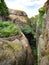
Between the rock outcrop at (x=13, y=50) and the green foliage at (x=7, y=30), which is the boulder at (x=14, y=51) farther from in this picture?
the green foliage at (x=7, y=30)

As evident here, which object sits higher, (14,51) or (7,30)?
(7,30)

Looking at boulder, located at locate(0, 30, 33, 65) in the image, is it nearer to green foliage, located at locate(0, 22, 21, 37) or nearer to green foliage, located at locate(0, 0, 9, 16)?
green foliage, located at locate(0, 22, 21, 37)

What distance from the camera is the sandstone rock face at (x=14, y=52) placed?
567 inches

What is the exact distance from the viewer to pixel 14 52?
15172 millimetres

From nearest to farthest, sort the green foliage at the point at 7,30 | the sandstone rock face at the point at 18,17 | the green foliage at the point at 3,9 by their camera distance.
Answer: the green foliage at the point at 7,30 < the green foliage at the point at 3,9 < the sandstone rock face at the point at 18,17

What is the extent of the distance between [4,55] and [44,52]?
354 cm

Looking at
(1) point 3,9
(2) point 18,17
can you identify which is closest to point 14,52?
(1) point 3,9

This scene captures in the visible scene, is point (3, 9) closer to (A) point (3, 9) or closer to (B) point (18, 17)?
(A) point (3, 9)

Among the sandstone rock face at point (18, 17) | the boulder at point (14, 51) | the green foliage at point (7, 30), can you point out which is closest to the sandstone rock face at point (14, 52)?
the boulder at point (14, 51)

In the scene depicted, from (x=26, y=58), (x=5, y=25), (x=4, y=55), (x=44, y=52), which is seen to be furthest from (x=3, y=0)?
(x=44, y=52)

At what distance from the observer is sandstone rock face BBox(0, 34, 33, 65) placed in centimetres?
1441

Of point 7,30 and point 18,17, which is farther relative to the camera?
point 18,17

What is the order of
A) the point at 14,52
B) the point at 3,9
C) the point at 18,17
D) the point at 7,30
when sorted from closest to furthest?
the point at 14,52 → the point at 7,30 → the point at 3,9 → the point at 18,17

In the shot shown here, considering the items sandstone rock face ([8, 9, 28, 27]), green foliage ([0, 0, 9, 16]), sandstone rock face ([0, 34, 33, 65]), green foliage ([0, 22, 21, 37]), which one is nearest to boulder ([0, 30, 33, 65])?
sandstone rock face ([0, 34, 33, 65])
